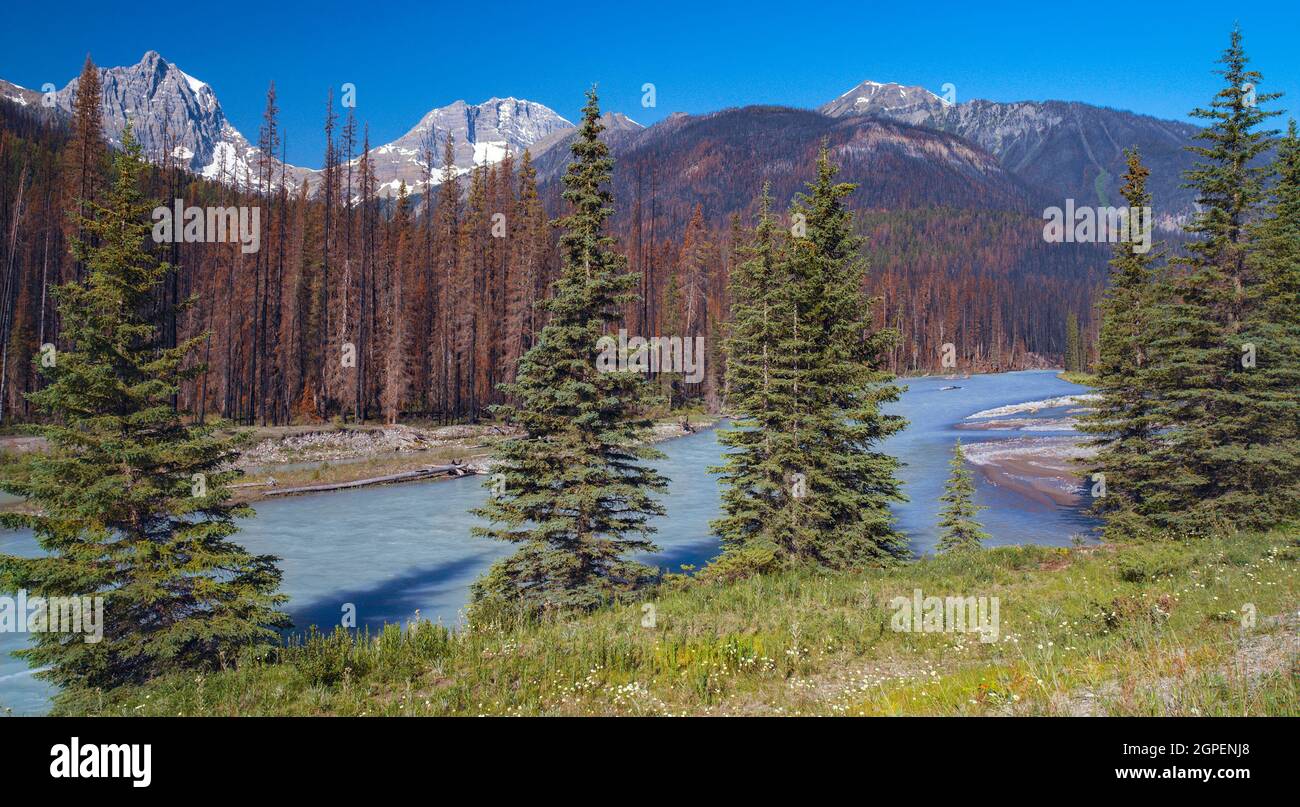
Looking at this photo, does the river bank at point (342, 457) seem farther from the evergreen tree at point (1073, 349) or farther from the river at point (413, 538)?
the evergreen tree at point (1073, 349)

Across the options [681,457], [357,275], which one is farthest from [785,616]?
[357,275]

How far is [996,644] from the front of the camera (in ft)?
35.9

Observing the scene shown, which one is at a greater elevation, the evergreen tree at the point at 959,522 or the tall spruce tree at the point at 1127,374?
the tall spruce tree at the point at 1127,374

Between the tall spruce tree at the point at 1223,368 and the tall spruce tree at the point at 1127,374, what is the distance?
1.93 metres

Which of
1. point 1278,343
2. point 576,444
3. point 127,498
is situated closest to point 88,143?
point 127,498

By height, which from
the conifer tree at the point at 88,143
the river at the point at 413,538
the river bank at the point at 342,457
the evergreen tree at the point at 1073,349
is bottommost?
the river at the point at 413,538

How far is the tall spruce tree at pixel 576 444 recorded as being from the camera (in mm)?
16516

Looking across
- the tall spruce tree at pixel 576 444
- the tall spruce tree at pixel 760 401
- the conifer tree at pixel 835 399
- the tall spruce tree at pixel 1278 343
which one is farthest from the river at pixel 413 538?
the tall spruce tree at pixel 1278 343

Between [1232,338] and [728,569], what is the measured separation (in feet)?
59.4

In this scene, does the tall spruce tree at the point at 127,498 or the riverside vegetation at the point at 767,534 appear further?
the tall spruce tree at the point at 127,498

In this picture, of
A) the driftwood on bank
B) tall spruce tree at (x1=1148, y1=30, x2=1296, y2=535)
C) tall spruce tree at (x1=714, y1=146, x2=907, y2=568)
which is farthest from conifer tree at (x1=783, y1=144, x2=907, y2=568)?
the driftwood on bank

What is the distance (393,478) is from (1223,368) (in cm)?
3666
